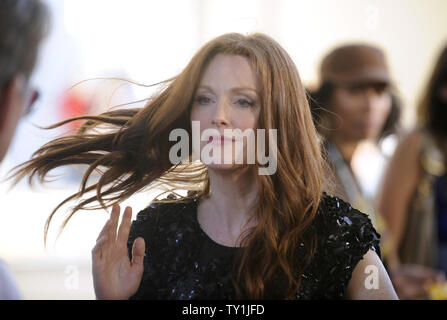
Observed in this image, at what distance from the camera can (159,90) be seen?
0.74 m

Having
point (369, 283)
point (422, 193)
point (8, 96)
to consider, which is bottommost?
point (422, 193)

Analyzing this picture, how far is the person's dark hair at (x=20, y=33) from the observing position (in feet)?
1.96

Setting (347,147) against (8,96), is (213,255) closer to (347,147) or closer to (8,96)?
(8,96)

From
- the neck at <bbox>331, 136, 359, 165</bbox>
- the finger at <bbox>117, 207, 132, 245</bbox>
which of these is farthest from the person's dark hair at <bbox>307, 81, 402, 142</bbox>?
the finger at <bbox>117, 207, 132, 245</bbox>

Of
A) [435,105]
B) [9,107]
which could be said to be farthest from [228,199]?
[435,105]

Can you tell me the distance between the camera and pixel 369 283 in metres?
0.69

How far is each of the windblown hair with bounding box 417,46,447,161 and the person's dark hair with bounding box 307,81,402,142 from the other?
134 mm

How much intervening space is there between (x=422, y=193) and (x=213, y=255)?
3.56 ft

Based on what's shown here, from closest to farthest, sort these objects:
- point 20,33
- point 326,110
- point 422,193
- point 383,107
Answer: point 20,33 → point 326,110 → point 383,107 → point 422,193

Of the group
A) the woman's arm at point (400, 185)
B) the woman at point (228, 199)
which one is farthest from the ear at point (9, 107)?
the woman's arm at point (400, 185)

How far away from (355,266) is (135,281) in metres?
0.26

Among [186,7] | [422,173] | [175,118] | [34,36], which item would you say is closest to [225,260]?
[175,118]

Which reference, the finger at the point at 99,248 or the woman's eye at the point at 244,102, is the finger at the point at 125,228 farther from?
the woman's eye at the point at 244,102
